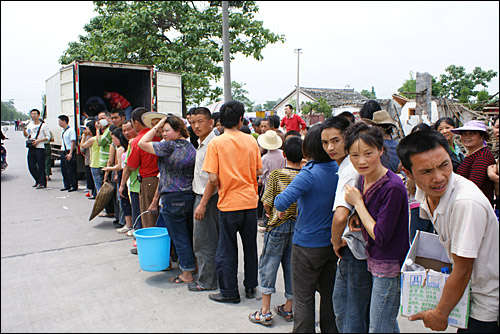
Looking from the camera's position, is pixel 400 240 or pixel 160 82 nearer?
pixel 400 240

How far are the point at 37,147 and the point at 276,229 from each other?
869 cm

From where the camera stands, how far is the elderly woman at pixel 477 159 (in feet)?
10.7

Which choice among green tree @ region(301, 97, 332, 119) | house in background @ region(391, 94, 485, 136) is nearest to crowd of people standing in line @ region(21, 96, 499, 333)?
house in background @ region(391, 94, 485, 136)

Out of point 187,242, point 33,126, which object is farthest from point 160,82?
point 187,242

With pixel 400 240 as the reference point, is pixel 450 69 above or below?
above

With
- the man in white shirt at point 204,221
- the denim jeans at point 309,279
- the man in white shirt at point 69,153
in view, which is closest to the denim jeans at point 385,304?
the denim jeans at point 309,279

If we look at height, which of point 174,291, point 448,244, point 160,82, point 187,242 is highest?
point 160,82

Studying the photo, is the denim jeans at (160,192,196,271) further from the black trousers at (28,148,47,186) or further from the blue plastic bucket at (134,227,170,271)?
the black trousers at (28,148,47,186)

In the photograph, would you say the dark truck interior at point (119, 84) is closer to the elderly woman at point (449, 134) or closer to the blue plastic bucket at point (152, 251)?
the blue plastic bucket at point (152, 251)

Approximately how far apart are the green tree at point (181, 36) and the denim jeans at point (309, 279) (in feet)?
36.7

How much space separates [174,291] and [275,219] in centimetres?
148

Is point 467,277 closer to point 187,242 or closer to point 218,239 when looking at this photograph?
point 218,239

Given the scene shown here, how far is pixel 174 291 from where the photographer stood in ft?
13.0

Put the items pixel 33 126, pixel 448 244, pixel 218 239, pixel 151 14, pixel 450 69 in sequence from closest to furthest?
1. pixel 448 244
2. pixel 218 239
3. pixel 33 126
4. pixel 151 14
5. pixel 450 69
